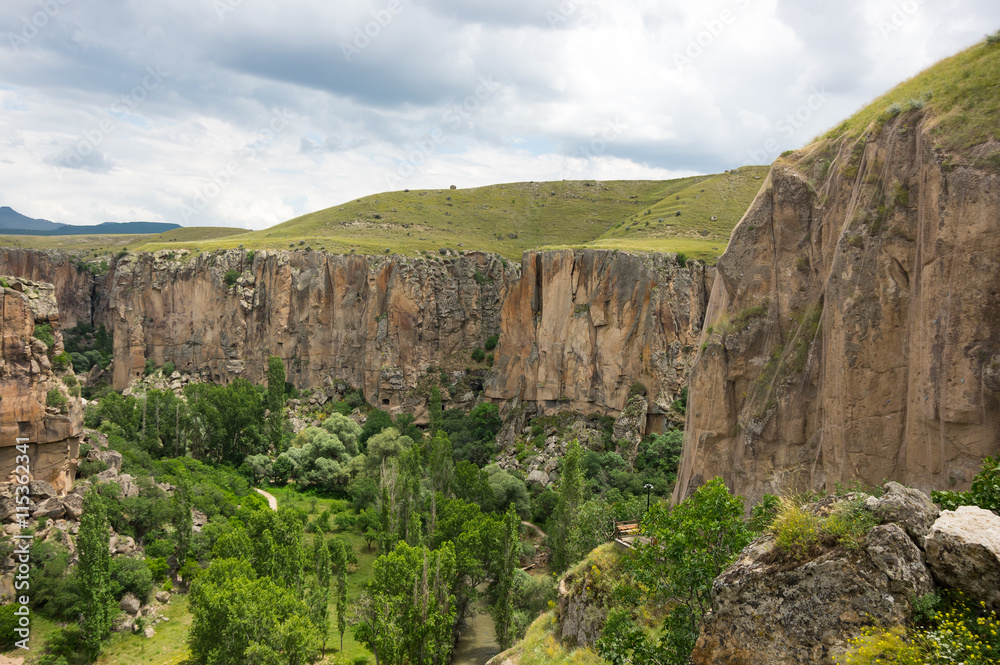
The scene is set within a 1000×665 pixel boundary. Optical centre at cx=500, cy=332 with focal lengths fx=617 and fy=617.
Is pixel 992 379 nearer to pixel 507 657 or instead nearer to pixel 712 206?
pixel 507 657

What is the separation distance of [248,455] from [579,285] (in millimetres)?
36795

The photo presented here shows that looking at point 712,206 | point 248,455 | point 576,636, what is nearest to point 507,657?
point 576,636

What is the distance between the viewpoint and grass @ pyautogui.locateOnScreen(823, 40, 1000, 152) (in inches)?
615

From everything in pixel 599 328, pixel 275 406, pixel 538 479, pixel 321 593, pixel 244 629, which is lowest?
pixel 321 593

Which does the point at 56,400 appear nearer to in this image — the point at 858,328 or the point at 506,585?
the point at 506,585

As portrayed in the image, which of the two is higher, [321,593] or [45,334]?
[45,334]

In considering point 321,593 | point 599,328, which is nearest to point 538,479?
point 599,328

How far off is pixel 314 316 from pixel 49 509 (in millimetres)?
43298

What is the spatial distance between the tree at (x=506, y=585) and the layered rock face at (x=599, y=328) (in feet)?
A: 77.6

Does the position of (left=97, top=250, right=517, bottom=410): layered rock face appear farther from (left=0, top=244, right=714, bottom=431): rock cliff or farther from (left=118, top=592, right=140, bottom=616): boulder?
(left=118, top=592, right=140, bottom=616): boulder

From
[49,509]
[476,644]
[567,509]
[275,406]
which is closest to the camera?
[49,509]

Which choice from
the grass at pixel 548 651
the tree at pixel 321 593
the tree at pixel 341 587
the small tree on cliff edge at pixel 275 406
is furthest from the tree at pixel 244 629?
the small tree on cliff edge at pixel 275 406

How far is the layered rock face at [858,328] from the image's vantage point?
49.4 ft

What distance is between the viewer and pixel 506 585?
1310 inches
